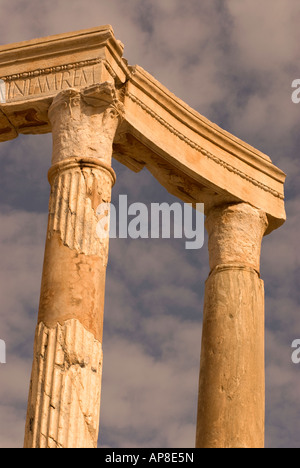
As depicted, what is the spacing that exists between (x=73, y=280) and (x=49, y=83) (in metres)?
6.26

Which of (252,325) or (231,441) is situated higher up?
(252,325)

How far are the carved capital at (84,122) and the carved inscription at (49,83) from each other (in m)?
0.59

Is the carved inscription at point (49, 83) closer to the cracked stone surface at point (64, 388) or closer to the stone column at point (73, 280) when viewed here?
the stone column at point (73, 280)

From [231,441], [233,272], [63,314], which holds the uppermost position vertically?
[233,272]

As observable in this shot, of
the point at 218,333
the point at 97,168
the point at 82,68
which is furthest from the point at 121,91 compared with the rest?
the point at 218,333

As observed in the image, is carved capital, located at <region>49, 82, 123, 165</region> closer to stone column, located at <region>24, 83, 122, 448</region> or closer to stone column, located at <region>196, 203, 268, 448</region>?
stone column, located at <region>24, 83, 122, 448</region>

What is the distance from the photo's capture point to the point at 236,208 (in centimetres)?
2706

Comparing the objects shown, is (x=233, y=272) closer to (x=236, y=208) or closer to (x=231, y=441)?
(x=236, y=208)

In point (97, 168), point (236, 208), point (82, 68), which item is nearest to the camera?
point (97, 168)

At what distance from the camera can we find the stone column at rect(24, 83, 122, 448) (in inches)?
738

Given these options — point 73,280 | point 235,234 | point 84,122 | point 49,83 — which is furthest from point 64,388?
point 235,234

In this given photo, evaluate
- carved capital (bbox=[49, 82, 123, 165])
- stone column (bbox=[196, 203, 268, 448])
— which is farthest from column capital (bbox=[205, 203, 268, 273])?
carved capital (bbox=[49, 82, 123, 165])

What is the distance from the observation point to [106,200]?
70.9 ft

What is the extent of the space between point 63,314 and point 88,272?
1.26 metres
